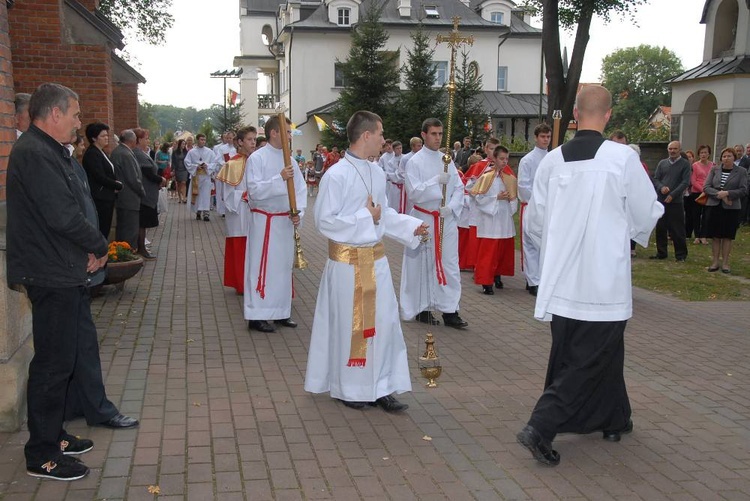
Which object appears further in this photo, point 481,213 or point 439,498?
point 481,213

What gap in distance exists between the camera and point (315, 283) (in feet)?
35.9

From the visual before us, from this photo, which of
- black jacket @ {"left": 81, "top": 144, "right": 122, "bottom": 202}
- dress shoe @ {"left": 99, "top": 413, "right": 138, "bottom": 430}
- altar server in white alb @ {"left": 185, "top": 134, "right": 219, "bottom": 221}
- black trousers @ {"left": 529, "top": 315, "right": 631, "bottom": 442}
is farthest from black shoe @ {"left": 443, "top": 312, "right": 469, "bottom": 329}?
altar server in white alb @ {"left": 185, "top": 134, "right": 219, "bottom": 221}

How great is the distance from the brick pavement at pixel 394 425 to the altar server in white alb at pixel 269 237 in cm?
30

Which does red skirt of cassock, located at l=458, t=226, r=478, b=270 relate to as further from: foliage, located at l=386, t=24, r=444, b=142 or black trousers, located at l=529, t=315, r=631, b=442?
foliage, located at l=386, t=24, r=444, b=142

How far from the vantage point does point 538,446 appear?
15.3ft

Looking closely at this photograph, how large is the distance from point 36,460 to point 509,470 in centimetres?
275

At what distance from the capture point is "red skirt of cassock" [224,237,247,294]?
9992 mm

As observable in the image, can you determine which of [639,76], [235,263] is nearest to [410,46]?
[235,263]

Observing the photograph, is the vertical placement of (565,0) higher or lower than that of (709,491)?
higher

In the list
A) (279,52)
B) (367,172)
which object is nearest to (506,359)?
(367,172)

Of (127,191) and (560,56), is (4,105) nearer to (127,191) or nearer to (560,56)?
(127,191)

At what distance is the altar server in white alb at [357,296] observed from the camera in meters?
5.54

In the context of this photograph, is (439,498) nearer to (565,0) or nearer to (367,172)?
(367,172)

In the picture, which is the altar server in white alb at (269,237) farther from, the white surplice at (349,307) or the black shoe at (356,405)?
the black shoe at (356,405)
